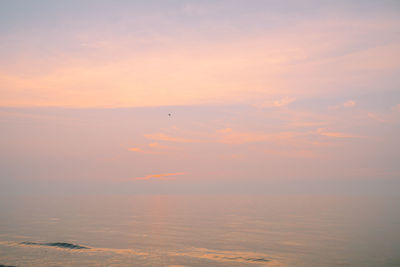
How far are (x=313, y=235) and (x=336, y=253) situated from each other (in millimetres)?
17618

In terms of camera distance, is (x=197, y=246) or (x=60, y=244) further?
(x=197, y=246)

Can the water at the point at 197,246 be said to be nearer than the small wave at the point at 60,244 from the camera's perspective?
Yes

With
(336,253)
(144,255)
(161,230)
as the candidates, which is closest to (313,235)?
(336,253)

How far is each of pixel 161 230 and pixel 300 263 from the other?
1482 inches

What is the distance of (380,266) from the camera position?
44438mm

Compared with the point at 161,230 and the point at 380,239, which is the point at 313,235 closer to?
the point at 380,239

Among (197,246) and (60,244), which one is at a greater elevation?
(197,246)

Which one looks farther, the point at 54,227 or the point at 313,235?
the point at 54,227

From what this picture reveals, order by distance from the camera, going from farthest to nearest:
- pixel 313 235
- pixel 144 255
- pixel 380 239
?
pixel 313 235, pixel 380 239, pixel 144 255

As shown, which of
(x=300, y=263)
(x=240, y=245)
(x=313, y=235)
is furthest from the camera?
(x=313, y=235)

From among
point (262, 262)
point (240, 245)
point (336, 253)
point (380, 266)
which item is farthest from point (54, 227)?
point (380, 266)

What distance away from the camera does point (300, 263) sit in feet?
153

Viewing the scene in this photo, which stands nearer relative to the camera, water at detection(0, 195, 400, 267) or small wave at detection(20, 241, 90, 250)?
water at detection(0, 195, 400, 267)

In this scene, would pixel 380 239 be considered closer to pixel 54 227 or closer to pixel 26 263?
pixel 26 263
